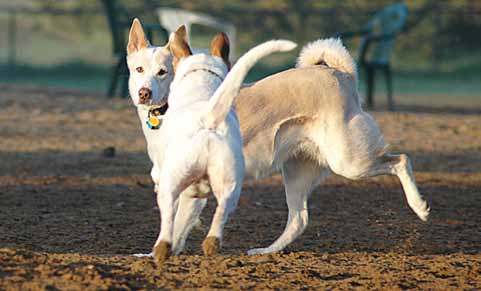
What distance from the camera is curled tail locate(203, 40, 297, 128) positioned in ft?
17.2

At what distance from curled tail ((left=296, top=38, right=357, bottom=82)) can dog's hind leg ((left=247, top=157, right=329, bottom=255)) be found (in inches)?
25.8

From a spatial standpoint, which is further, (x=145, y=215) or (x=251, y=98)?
(x=145, y=215)

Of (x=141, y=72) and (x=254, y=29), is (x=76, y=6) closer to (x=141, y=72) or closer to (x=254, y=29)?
(x=254, y=29)

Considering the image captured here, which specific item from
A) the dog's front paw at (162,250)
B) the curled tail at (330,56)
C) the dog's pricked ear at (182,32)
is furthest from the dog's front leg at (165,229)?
the curled tail at (330,56)

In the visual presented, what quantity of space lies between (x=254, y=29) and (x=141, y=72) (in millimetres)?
18581

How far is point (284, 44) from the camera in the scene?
5.29 meters

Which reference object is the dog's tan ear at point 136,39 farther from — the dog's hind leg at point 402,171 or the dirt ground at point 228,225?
the dog's hind leg at point 402,171

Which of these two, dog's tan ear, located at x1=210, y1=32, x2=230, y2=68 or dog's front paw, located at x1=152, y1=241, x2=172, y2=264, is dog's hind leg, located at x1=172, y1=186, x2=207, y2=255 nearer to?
dog's tan ear, located at x1=210, y1=32, x2=230, y2=68

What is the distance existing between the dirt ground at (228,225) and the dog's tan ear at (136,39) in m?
1.26

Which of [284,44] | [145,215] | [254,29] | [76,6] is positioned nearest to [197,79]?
[284,44]

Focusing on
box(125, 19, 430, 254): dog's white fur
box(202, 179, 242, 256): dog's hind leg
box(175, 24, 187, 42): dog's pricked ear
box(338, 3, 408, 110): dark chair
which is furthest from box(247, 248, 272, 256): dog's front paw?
box(338, 3, 408, 110): dark chair

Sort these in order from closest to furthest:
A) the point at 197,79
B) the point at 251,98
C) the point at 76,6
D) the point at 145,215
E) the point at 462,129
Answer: the point at 197,79 < the point at 251,98 < the point at 145,215 < the point at 462,129 < the point at 76,6

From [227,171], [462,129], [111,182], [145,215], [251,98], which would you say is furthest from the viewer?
[462,129]

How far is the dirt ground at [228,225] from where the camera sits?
5.52m
